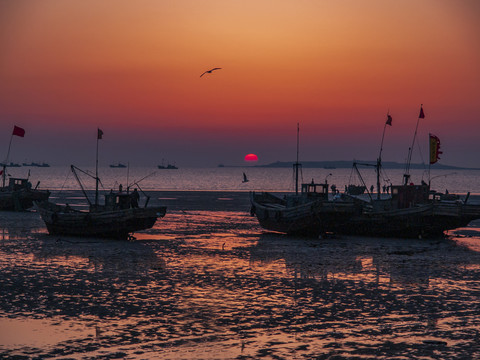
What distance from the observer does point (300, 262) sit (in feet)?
98.1

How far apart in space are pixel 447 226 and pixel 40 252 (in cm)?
2670

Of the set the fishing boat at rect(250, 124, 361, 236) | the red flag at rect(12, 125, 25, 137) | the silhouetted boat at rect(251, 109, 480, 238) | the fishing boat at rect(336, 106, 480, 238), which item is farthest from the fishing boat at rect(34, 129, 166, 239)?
the red flag at rect(12, 125, 25, 137)

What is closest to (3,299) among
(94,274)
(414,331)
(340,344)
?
(94,274)

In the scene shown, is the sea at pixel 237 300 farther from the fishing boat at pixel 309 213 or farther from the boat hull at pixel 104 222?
the fishing boat at pixel 309 213

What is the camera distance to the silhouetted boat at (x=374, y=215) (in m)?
41.2

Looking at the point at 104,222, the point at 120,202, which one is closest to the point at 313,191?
the point at 120,202

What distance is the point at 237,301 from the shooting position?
20.2m

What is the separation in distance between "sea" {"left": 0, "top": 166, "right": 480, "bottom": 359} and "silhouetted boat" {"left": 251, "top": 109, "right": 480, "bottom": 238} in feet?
12.2

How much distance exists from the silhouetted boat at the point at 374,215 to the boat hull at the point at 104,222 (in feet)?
30.7

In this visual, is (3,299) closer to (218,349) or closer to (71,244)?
(218,349)

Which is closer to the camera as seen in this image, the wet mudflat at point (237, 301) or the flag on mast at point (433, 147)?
the wet mudflat at point (237, 301)

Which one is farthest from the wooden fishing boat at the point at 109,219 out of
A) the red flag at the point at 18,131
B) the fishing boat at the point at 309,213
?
the red flag at the point at 18,131

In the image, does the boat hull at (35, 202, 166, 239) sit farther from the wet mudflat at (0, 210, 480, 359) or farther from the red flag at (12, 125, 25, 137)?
the red flag at (12, 125, 25, 137)

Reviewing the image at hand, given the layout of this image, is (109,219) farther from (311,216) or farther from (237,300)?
(237,300)
